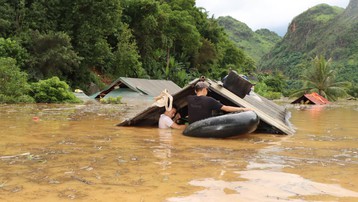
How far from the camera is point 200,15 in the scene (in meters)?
55.1

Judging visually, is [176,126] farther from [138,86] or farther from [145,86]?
[145,86]

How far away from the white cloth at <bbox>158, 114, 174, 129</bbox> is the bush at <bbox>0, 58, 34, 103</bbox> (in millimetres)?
12070

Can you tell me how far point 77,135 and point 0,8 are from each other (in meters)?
23.9

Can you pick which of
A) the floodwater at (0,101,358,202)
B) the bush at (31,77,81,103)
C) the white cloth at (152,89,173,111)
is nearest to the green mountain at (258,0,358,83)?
the bush at (31,77,81,103)

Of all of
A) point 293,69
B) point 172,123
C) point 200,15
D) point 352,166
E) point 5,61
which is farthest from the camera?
point 293,69

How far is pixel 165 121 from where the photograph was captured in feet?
28.6

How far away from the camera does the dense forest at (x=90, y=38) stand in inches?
1059

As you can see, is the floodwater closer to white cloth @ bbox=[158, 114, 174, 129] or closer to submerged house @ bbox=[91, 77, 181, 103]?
white cloth @ bbox=[158, 114, 174, 129]

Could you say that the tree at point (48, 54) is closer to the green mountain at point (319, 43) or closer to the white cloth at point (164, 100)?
the white cloth at point (164, 100)

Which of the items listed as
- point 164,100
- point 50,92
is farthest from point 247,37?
point 164,100

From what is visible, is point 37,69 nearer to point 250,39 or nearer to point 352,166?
point 352,166

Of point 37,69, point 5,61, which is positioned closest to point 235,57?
point 37,69

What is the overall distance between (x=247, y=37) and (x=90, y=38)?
115438 millimetres

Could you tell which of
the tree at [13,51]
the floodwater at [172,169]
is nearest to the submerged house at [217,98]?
the floodwater at [172,169]
